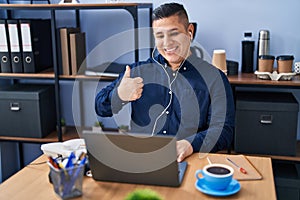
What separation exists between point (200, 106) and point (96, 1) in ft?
4.04

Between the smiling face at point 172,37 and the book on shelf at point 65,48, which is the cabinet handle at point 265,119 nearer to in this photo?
the smiling face at point 172,37

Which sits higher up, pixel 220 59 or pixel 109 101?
pixel 220 59

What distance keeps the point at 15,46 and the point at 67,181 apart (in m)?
1.61

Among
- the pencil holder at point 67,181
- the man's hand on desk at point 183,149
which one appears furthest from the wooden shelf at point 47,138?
the pencil holder at point 67,181

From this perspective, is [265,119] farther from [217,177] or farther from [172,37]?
[217,177]

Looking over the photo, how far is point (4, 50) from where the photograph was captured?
258 cm

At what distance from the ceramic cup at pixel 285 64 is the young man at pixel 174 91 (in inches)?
21.5

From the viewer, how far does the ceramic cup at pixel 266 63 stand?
7.55 ft

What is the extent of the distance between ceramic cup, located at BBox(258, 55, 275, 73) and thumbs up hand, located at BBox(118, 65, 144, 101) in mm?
826

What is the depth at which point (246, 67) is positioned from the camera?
2506 mm

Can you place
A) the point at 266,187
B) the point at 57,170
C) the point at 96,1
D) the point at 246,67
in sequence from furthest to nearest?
the point at 96,1, the point at 246,67, the point at 266,187, the point at 57,170

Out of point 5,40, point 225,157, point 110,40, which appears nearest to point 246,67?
point 110,40

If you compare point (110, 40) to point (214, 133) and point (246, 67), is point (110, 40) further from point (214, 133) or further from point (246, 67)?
point (214, 133)

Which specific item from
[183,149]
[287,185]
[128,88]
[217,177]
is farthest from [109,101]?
[287,185]
